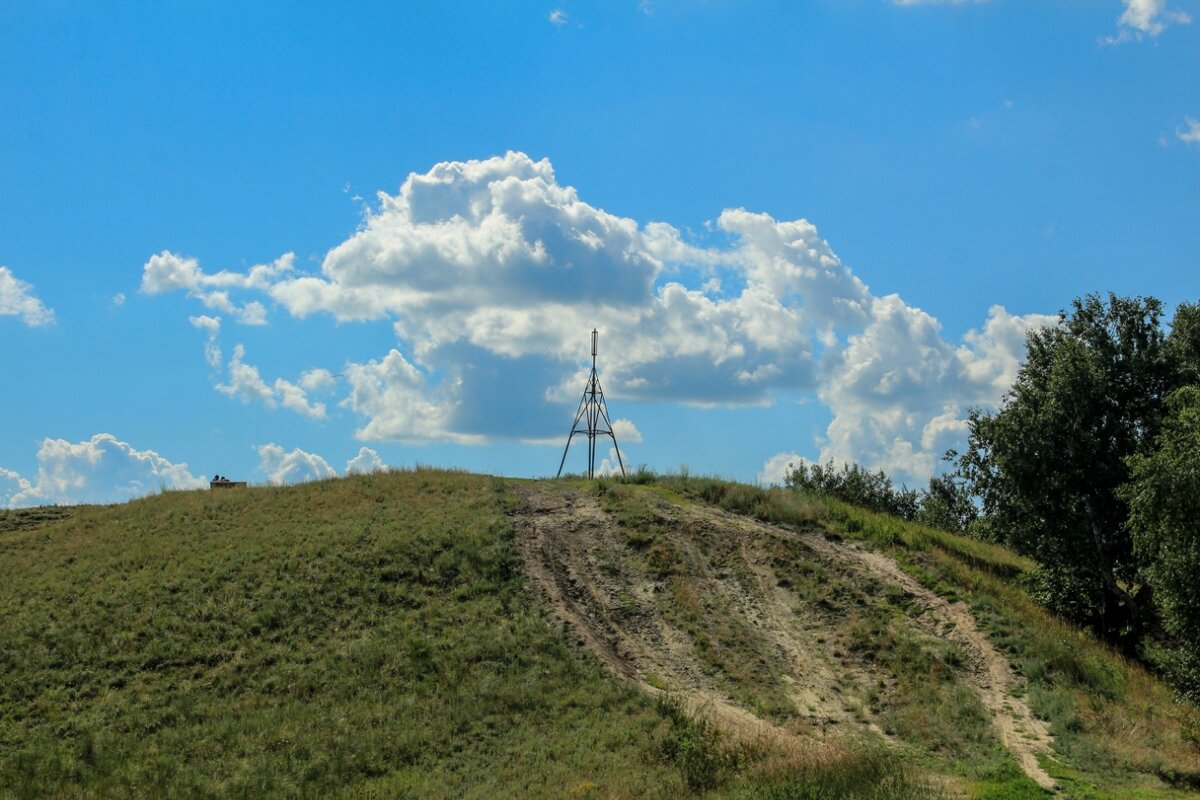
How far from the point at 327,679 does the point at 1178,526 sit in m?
21.9

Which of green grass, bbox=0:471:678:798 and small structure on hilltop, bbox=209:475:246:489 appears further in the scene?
small structure on hilltop, bbox=209:475:246:489

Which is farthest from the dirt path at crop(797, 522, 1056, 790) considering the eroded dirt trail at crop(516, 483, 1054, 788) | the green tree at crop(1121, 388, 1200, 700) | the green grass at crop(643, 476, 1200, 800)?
the green tree at crop(1121, 388, 1200, 700)

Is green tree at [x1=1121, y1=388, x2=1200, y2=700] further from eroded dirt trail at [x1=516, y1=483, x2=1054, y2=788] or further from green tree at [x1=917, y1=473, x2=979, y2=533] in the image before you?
green tree at [x1=917, y1=473, x2=979, y2=533]

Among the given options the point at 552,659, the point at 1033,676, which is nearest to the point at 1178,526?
the point at 1033,676

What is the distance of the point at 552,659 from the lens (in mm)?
26641

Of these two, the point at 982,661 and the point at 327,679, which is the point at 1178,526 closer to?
the point at 982,661

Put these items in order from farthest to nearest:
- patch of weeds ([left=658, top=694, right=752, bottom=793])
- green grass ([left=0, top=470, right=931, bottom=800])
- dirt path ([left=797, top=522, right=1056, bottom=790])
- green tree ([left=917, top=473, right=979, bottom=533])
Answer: green tree ([left=917, top=473, right=979, bottom=533]) < dirt path ([left=797, top=522, right=1056, bottom=790]) < green grass ([left=0, top=470, right=931, bottom=800]) < patch of weeds ([left=658, top=694, right=752, bottom=793])

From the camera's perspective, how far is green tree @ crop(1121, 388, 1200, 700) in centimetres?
2127

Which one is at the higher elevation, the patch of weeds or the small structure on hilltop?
the small structure on hilltop

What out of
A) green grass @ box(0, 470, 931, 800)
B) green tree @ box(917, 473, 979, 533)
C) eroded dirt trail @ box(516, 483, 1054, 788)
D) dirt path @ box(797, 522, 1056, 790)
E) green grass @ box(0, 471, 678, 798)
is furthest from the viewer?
green tree @ box(917, 473, 979, 533)

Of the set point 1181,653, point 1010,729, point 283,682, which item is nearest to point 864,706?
point 1010,729

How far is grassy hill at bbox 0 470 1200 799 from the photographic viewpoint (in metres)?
20.7

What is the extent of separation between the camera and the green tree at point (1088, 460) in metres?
32.0

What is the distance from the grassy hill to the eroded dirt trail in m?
0.11
